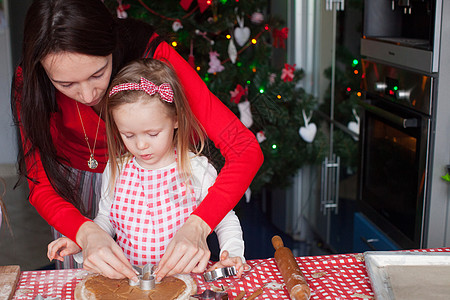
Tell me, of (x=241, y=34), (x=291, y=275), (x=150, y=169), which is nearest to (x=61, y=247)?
(x=150, y=169)

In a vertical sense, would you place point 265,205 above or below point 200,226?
below

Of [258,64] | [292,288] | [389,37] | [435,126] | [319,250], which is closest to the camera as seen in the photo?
[292,288]

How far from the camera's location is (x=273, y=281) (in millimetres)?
1231

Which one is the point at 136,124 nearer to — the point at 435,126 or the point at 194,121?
the point at 194,121

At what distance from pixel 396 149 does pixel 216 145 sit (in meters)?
1.10

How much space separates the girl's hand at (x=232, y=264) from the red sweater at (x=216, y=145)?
3.2 inches

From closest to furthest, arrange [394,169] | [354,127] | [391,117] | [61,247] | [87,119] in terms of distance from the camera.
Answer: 1. [61,247]
2. [87,119]
3. [391,117]
4. [394,169]
5. [354,127]

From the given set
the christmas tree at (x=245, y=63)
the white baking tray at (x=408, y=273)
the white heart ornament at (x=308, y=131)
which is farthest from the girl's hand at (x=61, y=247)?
the white heart ornament at (x=308, y=131)

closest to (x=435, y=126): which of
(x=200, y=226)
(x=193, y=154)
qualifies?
(x=193, y=154)

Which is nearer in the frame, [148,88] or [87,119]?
[148,88]

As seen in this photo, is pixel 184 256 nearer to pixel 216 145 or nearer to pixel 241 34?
pixel 216 145

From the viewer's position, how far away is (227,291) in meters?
1.18

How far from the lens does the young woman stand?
1.24 meters

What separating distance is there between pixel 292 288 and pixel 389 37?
62.9 inches
